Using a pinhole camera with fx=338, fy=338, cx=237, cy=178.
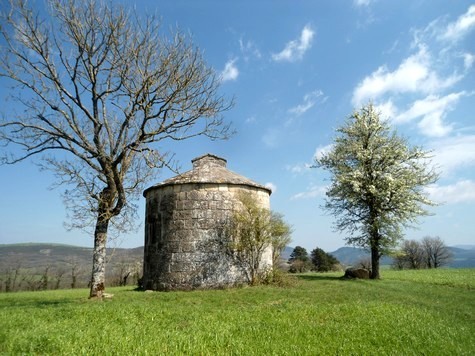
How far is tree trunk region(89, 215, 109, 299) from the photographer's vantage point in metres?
13.4

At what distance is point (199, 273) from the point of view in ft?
51.0

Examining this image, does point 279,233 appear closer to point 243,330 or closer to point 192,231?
point 192,231

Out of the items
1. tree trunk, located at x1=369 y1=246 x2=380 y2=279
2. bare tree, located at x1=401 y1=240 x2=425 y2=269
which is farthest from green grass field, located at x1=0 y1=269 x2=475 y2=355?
bare tree, located at x1=401 y1=240 x2=425 y2=269

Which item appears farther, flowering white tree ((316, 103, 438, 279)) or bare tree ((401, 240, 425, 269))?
bare tree ((401, 240, 425, 269))

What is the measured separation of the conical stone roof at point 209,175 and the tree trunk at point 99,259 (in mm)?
4066

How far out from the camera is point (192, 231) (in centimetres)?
1598

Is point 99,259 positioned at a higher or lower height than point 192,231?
lower

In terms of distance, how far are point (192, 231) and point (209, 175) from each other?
119 inches

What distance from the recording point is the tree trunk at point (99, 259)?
13414mm

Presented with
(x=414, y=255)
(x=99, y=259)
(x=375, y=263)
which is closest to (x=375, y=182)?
(x=375, y=263)

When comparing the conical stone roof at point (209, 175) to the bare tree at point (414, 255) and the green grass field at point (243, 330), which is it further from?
the bare tree at point (414, 255)

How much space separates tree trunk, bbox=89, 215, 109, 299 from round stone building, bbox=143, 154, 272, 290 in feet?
10.4

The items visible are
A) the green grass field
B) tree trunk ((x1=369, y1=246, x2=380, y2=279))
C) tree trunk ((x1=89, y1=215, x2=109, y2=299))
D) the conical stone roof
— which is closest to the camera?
the green grass field

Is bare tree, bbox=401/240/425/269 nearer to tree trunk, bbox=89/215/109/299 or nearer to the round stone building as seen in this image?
the round stone building
